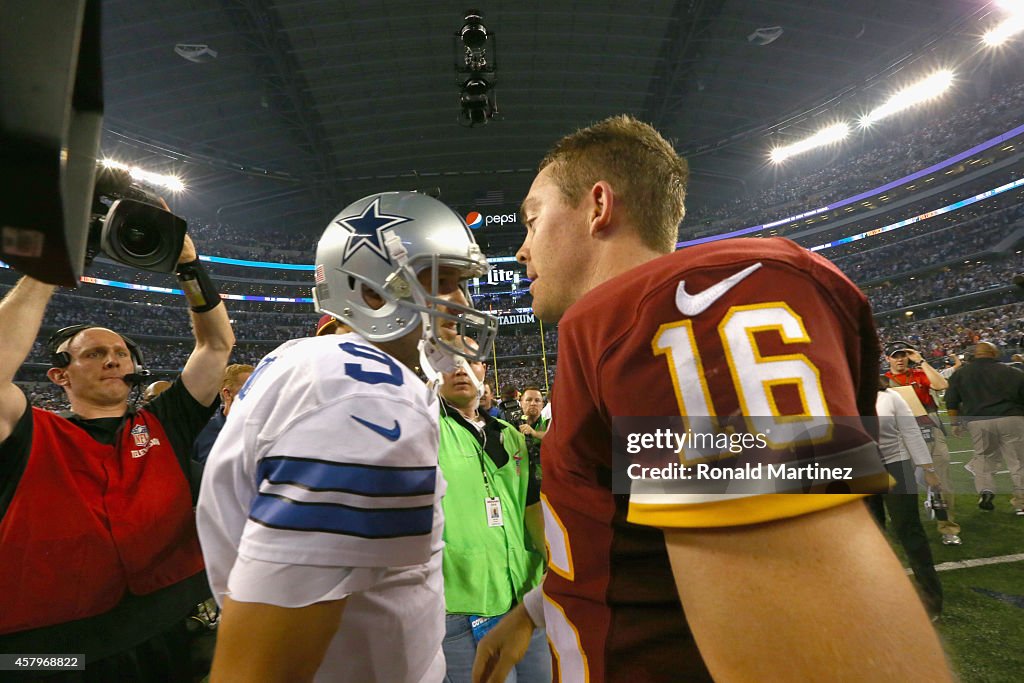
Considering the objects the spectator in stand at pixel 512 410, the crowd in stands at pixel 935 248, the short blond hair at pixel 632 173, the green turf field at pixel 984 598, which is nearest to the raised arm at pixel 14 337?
the short blond hair at pixel 632 173

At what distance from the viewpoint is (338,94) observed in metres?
20.0

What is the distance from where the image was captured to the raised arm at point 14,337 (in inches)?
73.9

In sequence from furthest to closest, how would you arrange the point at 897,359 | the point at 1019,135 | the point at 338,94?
1. the point at 1019,135
2. the point at 338,94
3. the point at 897,359

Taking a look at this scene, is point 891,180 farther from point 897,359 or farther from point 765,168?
point 897,359

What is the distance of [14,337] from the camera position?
192 cm

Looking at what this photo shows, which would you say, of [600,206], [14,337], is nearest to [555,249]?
[600,206]

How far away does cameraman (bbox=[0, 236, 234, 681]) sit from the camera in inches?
76.1

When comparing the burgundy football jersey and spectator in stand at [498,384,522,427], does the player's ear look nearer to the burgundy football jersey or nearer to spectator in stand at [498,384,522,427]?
the burgundy football jersey


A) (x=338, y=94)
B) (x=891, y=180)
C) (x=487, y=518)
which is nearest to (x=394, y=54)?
(x=338, y=94)

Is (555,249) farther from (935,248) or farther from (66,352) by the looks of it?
(935,248)

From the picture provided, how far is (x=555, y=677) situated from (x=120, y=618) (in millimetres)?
2051

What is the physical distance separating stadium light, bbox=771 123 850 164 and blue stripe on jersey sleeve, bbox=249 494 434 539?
108 feet

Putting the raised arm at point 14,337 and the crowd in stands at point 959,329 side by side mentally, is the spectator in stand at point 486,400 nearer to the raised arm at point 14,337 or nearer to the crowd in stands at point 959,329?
the raised arm at point 14,337

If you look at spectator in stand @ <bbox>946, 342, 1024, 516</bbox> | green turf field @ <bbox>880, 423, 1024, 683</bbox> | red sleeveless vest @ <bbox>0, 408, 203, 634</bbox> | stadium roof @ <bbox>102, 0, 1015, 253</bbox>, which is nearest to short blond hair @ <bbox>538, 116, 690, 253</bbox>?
green turf field @ <bbox>880, 423, 1024, 683</bbox>
